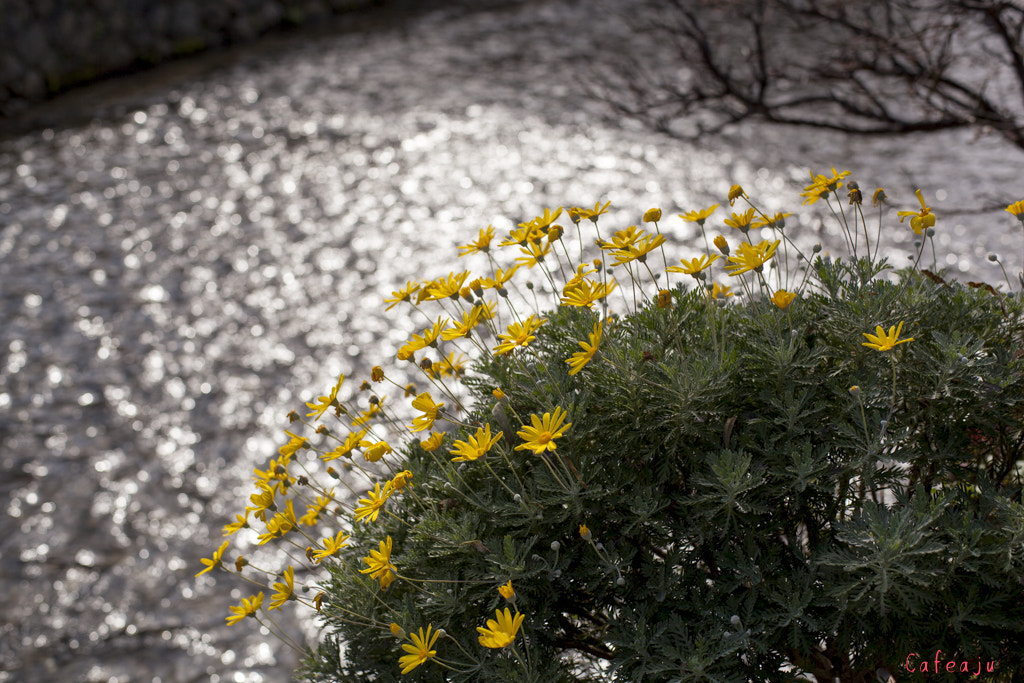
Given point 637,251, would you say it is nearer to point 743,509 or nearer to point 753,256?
point 753,256

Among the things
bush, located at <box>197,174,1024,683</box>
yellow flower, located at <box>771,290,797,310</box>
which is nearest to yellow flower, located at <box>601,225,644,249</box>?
bush, located at <box>197,174,1024,683</box>

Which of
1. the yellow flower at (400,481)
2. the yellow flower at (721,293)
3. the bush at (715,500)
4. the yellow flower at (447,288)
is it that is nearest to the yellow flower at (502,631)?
the bush at (715,500)

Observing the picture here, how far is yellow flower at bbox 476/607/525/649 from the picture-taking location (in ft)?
4.11

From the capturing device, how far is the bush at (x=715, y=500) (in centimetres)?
131

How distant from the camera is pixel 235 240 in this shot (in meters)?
6.80

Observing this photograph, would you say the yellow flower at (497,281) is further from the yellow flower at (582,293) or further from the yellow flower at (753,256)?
the yellow flower at (753,256)

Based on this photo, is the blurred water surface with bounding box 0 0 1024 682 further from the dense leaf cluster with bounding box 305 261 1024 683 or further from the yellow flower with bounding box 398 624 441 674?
the yellow flower with bounding box 398 624 441 674

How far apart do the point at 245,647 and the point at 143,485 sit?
1386 mm

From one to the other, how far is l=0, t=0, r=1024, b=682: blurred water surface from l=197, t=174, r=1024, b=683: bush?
5.92 ft

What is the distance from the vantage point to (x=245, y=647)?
3758 millimetres

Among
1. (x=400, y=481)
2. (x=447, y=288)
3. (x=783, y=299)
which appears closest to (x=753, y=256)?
(x=783, y=299)

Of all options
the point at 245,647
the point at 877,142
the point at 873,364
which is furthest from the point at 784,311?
the point at 877,142

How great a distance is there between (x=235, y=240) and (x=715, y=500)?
20.0ft

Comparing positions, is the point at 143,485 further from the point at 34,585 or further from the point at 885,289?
the point at 885,289
